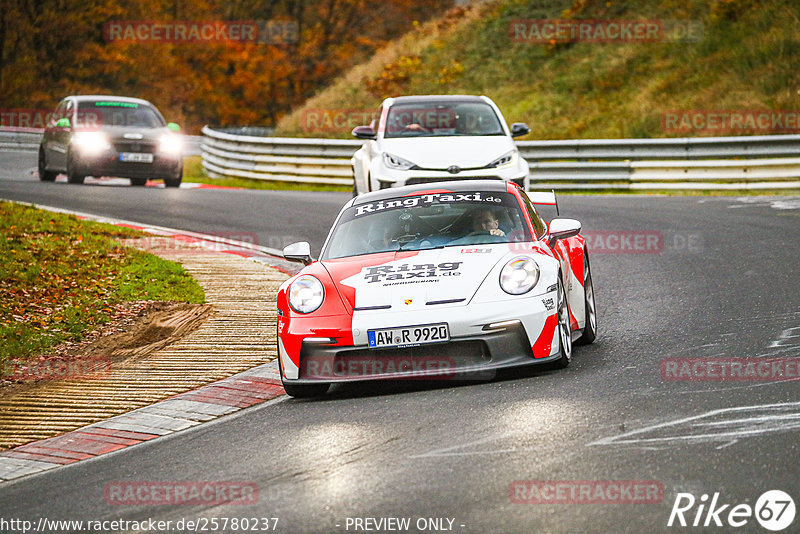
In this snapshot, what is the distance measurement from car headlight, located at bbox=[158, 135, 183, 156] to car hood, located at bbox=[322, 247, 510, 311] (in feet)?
51.3

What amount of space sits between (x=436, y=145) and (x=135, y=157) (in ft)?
32.1

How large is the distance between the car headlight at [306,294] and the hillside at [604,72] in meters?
18.3

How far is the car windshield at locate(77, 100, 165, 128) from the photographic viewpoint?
23.3m

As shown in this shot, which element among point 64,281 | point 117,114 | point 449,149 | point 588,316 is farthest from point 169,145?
point 588,316

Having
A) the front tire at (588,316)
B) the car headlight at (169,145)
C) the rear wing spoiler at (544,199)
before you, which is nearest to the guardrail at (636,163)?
the car headlight at (169,145)

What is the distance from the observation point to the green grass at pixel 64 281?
377 inches

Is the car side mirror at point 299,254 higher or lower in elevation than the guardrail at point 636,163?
higher

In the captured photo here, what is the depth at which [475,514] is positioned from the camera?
469 centimetres

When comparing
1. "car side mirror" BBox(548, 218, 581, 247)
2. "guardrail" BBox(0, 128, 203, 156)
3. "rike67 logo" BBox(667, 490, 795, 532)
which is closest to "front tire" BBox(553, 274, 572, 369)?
"car side mirror" BBox(548, 218, 581, 247)

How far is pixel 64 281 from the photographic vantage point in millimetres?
11398

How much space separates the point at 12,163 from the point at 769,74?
1896 centimetres

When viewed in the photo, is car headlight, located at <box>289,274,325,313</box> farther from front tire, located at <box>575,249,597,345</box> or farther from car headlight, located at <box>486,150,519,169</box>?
car headlight, located at <box>486,150,519,169</box>

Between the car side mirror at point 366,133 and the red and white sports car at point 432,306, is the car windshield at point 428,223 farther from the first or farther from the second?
the car side mirror at point 366,133

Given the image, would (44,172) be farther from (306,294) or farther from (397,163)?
(306,294)
